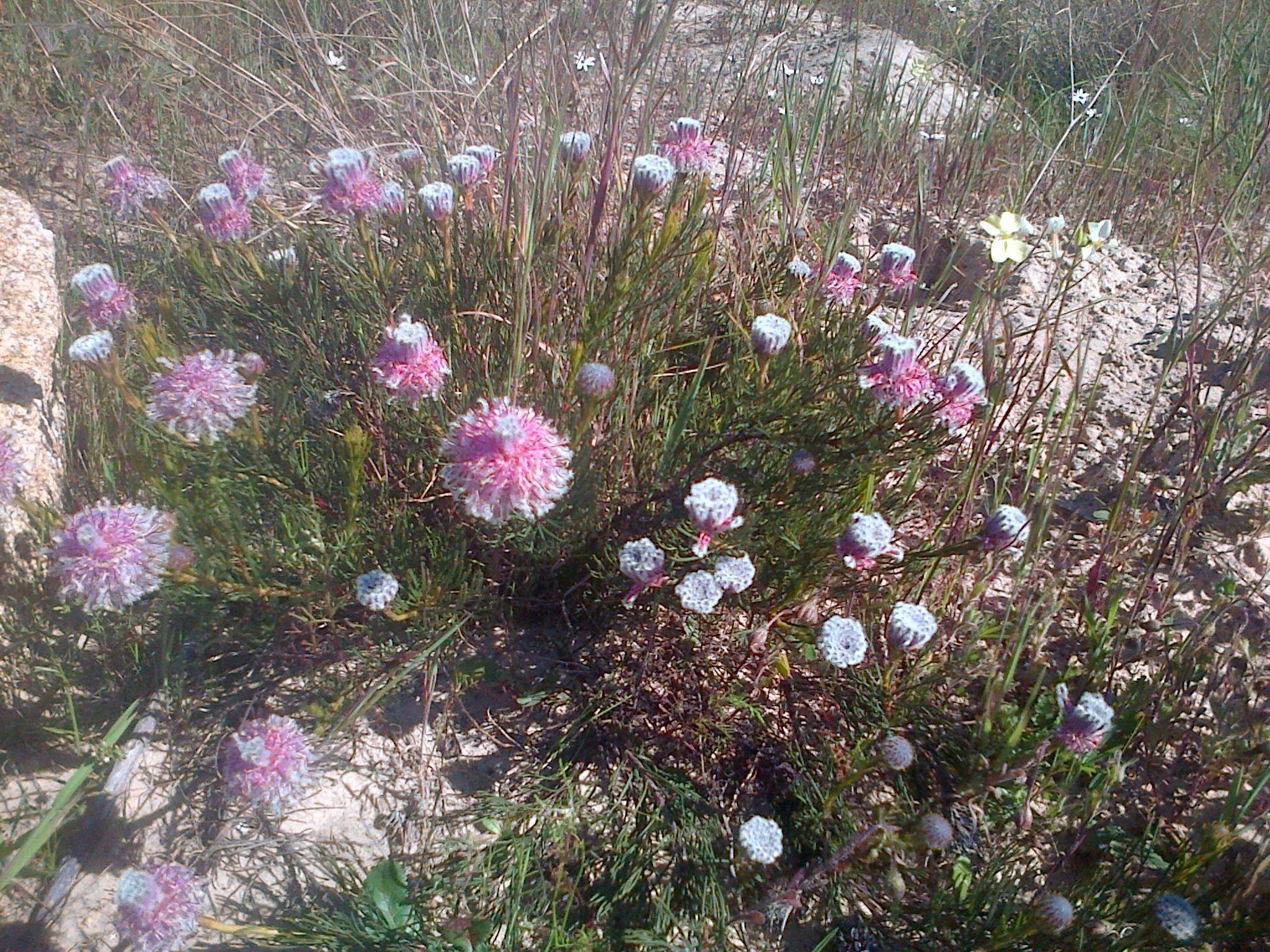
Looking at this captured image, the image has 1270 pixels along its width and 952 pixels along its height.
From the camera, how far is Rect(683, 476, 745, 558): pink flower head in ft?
5.42

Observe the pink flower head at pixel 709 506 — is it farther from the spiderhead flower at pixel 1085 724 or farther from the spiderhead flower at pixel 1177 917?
the spiderhead flower at pixel 1177 917

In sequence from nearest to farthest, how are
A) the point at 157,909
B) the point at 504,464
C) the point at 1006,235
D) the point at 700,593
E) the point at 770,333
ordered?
the point at 157,909
the point at 504,464
the point at 700,593
the point at 770,333
the point at 1006,235

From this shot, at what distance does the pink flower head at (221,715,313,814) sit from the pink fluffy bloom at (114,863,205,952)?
18 centimetres

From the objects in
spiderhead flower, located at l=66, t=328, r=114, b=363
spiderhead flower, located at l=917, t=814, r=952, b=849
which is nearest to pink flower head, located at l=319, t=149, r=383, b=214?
spiderhead flower, located at l=66, t=328, r=114, b=363

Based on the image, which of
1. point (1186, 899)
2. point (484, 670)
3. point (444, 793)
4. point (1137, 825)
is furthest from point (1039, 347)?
point (444, 793)

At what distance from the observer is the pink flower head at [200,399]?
1646mm

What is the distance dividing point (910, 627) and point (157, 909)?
5.16 feet

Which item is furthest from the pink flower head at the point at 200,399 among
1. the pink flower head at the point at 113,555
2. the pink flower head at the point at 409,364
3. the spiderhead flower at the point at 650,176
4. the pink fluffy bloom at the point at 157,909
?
the spiderhead flower at the point at 650,176

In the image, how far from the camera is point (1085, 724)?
1.68 meters

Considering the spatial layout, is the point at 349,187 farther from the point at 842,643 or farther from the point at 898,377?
the point at 842,643

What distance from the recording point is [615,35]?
1978 mm

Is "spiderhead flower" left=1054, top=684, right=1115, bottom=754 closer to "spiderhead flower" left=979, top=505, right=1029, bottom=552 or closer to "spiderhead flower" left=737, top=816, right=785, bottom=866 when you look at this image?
"spiderhead flower" left=979, top=505, right=1029, bottom=552

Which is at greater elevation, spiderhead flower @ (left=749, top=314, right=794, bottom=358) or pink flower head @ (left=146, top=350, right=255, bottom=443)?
spiderhead flower @ (left=749, top=314, right=794, bottom=358)

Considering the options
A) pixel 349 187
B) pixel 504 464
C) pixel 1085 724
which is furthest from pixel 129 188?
pixel 1085 724
